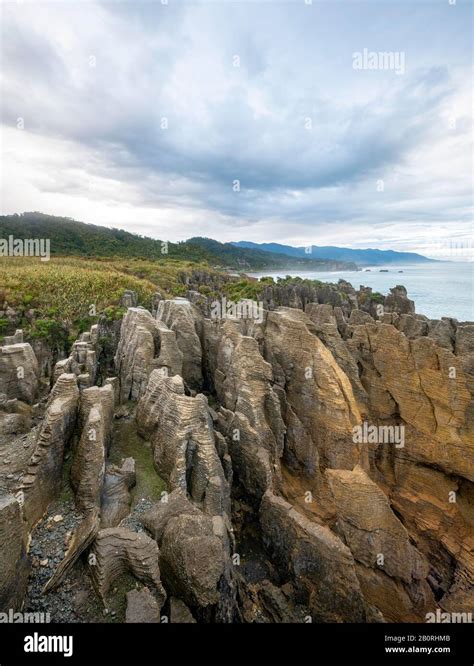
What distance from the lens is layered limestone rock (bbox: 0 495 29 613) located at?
561cm

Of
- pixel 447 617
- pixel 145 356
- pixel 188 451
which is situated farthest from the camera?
pixel 145 356

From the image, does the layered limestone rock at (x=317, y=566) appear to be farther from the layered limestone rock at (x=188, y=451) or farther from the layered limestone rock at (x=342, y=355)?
the layered limestone rock at (x=342, y=355)

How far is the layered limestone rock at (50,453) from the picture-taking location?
7488 mm

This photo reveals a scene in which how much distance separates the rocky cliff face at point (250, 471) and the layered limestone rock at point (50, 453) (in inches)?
1.5

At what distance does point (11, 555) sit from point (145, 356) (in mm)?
7602

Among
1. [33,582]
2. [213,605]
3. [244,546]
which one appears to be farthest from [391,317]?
[33,582]

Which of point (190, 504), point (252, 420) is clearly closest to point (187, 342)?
point (252, 420)

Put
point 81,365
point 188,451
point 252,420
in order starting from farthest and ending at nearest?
point 81,365, point 252,420, point 188,451

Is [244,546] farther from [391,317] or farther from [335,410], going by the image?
[391,317]

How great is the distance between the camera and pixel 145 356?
1286 centimetres

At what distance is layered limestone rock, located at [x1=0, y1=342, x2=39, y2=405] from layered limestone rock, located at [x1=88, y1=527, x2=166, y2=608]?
898 centimetres

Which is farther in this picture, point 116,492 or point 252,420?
point 252,420

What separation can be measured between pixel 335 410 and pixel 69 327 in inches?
737
